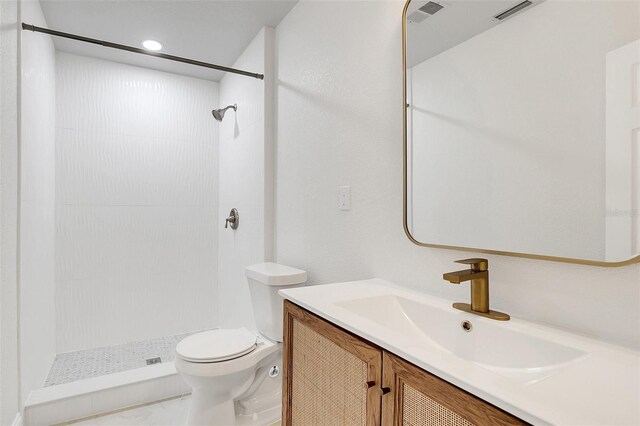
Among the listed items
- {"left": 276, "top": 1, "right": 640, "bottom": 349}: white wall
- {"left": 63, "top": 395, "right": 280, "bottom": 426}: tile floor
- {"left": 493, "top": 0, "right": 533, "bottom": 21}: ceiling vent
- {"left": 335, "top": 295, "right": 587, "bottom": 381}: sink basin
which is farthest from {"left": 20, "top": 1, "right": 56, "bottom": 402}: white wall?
{"left": 493, "top": 0, "right": 533, "bottom": 21}: ceiling vent

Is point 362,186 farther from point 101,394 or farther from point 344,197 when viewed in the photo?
point 101,394

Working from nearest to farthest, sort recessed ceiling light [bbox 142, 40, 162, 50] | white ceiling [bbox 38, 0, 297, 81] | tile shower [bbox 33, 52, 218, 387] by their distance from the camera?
1. white ceiling [bbox 38, 0, 297, 81]
2. recessed ceiling light [bbox 142, 40, 162, 50]
3. tile shower [bbox 33, 52, 218, 387]

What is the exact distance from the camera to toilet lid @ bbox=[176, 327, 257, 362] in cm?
175

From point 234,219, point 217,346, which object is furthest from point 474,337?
point 234,219

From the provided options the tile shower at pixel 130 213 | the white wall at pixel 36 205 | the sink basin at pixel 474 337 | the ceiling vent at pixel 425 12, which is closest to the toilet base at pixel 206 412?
the white wall at pixel 36 205

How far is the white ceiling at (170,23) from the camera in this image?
2.16 metres

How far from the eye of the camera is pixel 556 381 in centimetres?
64

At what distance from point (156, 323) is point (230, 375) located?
166cm

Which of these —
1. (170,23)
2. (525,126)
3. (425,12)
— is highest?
(170,23)

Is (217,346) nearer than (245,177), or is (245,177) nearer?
(217,346)

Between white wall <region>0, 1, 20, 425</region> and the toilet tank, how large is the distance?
105cm

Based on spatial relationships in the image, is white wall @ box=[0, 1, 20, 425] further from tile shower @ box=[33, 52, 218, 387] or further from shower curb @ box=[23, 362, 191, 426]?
tile shower @ box=[33, 52, 218, 387]

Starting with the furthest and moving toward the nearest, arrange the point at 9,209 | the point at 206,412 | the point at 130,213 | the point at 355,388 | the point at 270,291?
the point at 130,213 < the point at 270,291 < the point at 206,412 < the point at 9,209 < the point at 355,388

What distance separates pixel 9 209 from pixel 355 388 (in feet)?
5.29
